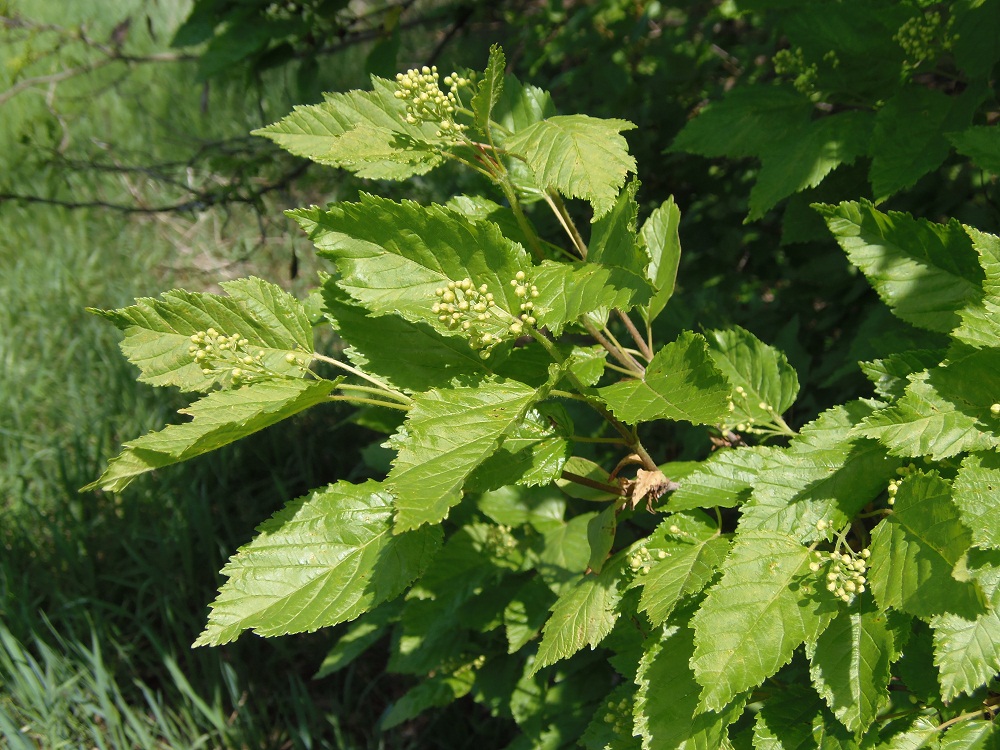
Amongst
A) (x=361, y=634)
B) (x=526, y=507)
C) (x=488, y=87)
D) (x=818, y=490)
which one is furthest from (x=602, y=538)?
(x=361, y=634)

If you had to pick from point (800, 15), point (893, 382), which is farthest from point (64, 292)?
point (893, 382)

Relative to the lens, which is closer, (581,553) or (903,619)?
(903,619)

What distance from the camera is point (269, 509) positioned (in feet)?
→ 11.2

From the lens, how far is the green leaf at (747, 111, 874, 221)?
5.56 feet

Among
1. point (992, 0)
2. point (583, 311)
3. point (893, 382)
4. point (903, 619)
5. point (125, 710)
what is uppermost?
point (992, 0)

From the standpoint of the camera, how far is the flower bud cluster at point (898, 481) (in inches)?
46.0

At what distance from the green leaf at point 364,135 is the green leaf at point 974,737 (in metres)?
1.10

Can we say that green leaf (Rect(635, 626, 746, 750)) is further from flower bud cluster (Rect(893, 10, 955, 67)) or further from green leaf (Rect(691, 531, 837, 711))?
flower bud cluster (Rect(893, 10, 955, 67))

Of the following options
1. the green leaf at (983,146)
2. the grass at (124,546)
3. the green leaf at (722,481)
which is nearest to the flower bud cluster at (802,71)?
the green leaf at (983,146)

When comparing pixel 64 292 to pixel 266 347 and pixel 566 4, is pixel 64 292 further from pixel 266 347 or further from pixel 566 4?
pixel 266 347

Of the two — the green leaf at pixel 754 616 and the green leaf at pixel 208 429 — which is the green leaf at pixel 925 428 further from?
the green leaf at pixel 208 429

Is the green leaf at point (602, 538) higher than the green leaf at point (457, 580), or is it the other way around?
the green leaf at point (602, 538)

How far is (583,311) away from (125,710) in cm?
224

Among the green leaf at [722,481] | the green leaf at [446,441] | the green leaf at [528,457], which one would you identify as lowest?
the green leaf at [722,481]
